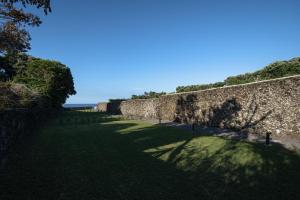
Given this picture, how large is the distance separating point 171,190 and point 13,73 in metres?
37.6

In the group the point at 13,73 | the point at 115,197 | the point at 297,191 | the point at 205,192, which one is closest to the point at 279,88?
the point at 297,191

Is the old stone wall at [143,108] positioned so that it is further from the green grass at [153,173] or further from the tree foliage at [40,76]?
Answer: the green grass at [153,173]

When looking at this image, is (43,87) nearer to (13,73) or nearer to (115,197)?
(13,73)

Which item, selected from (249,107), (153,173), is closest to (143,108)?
(249,107)

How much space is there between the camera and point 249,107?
47.9 ft

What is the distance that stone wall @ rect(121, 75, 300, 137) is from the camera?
11859 millimetres

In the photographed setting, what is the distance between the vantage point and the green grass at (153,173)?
5266 millimetres

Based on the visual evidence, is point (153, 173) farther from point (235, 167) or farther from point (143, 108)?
point (143, 108)

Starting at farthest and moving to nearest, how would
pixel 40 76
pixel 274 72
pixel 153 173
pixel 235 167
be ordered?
pixel 40 76, pixel 274 72, pixel 235 167, pixel 153 173

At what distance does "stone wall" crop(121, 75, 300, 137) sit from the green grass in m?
3.27

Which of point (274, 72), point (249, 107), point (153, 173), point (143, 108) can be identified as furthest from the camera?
point (143, 108)

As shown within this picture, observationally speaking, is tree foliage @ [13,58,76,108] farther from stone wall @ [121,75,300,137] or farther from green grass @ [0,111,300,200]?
green grass @ [0,111,300,200]

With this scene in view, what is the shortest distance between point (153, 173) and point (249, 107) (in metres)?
9.89

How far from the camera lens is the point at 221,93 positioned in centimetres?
1733
